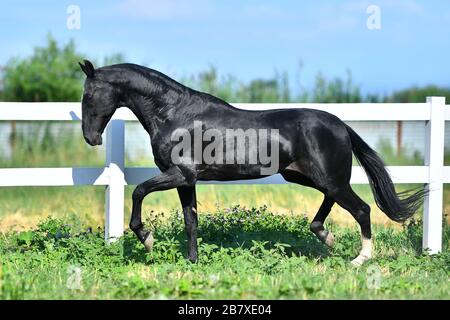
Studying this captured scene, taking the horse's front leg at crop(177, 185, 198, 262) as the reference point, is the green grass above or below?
below

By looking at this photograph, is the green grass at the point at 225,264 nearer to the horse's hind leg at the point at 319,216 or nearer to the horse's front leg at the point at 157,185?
the horse's hind leg at the point at 319,216

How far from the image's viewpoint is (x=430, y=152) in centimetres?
841

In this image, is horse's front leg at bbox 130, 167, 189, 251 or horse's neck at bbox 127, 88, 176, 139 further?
horse's neck at bbox 127, 88, 176, 139

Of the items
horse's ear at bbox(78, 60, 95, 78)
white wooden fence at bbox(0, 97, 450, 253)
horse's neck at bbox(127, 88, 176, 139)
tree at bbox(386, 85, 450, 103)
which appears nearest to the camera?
horse's ear at bbox(78, 60, 95, 78)

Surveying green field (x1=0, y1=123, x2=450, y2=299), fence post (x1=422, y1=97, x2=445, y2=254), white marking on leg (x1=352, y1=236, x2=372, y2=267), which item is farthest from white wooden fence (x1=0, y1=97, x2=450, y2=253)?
white marking on leg (x1=352, y1=236, x2=372, y2=267)

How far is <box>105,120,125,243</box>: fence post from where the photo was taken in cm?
809

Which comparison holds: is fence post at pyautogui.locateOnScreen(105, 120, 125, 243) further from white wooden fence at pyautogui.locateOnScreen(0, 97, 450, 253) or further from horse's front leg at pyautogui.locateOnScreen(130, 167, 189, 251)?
horse's front leg at pyautogui.locateOnScreen(130, 167, 189, 251)

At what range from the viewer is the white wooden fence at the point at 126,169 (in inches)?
316

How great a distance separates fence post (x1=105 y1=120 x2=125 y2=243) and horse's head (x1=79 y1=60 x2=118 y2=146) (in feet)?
2.56

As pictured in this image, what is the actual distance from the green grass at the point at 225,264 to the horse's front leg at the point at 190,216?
12 centimetres

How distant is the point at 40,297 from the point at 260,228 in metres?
3.39

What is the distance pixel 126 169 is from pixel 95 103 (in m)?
1.16
